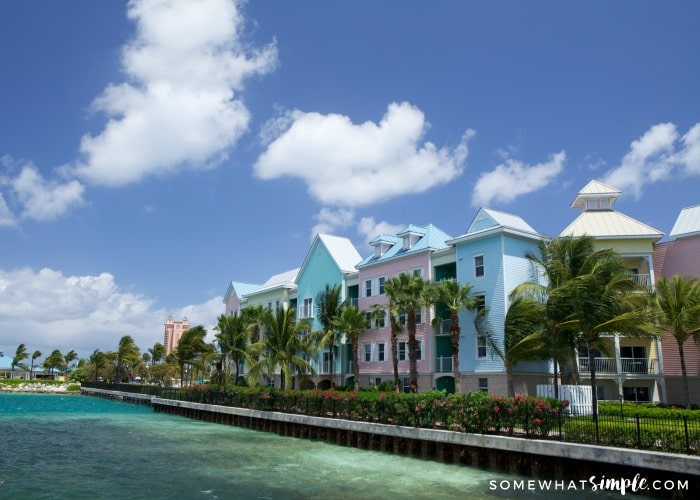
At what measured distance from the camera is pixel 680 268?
3734 centimetres

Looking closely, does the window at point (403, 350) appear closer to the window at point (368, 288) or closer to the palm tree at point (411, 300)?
the palm tree at point (411, 300)

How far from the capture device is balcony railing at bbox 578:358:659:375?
35.8 m

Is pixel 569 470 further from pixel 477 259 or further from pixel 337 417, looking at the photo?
pixel 477 259

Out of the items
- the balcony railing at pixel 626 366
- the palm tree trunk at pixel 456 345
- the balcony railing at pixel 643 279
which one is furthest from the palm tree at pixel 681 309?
the palm tree trunk at pixel 456 345

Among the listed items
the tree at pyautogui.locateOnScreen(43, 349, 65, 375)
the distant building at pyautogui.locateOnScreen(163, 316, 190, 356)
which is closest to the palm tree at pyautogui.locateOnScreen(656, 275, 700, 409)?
the tree at pyautogui.locateOnScreen(43, 349, 65, 375)

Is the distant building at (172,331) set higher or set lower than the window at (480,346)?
higher

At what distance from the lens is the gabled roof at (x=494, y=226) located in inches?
1478

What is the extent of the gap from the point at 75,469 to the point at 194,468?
4.84 metres

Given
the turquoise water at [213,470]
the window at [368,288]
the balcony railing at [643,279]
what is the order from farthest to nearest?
1. the window at [368,288]
2. the balcony railing at [643,279]
3. the turquoise water at [213,470]

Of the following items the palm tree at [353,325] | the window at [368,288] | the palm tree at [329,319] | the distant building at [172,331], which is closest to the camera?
the palm tree at [353,325]

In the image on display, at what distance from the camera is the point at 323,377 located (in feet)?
167

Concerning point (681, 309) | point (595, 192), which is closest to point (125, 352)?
point (595, 192)

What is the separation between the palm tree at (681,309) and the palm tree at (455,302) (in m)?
10.5

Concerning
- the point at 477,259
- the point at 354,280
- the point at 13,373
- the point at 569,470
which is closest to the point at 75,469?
the point at 569,470
